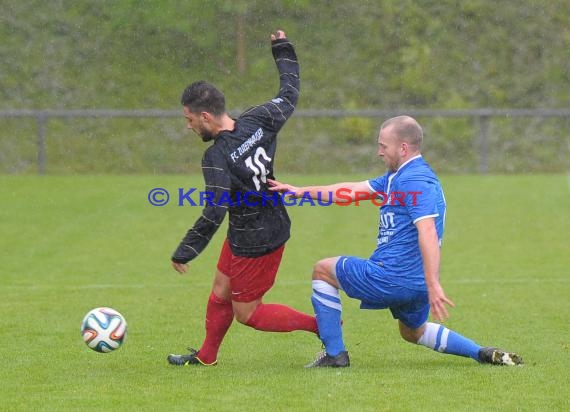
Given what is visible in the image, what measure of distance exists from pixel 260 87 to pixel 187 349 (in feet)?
61.4

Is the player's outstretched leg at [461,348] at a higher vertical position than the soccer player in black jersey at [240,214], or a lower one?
lower

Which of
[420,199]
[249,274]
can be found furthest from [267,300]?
[420,199]

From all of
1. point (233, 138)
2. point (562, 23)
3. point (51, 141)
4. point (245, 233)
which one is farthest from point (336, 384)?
point (562, 23)

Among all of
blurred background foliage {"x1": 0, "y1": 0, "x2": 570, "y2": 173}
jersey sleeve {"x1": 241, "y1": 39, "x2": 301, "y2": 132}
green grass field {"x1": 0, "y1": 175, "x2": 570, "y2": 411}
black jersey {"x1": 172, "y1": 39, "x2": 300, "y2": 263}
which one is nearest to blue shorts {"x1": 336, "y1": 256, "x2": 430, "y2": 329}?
green grass field {"x1": 0, "y1": 175, "x2": 570, "y2": 411}

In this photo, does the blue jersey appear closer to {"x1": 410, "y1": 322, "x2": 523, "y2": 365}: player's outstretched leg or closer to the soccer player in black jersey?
{"x1": 410, "y1": 322, "x2": 523, "y2": 365}: player's outstretched leg

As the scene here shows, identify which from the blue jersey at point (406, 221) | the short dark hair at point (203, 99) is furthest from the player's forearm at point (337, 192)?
the short dark hair at point (203, 99)

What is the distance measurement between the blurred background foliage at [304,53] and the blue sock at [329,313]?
17.7m

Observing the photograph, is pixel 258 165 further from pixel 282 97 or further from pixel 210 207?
pixel 282 97

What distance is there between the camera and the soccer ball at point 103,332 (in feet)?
20.6

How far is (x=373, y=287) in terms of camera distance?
6.07 meters

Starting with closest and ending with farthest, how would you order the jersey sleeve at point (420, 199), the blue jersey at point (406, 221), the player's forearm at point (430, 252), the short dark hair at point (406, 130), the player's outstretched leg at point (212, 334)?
the player's forearm at point (430, 252), the jersey sleeve at point (420, 199), the blue jersey at point (406, 221), the short dark hair at point (406, 130), the player's outstretched leg at point (212, 334)

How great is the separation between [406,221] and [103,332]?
184 centimetres

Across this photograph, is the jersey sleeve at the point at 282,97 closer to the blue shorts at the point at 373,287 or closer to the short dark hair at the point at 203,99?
the short dark hair at the point at 203,99

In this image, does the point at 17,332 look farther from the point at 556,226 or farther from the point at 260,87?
the point at 260,87
